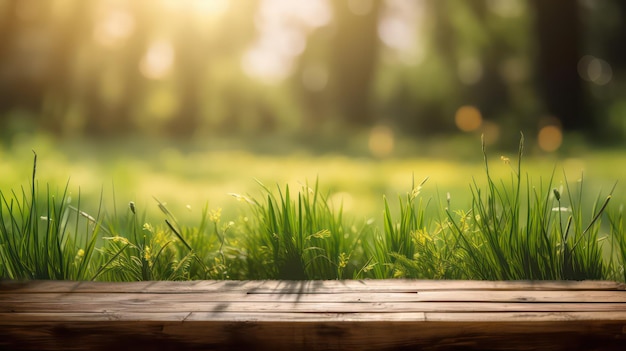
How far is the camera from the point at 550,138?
10438 millimetres

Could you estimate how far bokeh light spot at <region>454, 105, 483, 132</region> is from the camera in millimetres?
12406

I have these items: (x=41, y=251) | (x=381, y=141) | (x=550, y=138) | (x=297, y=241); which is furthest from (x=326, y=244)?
(x=381, y=141)

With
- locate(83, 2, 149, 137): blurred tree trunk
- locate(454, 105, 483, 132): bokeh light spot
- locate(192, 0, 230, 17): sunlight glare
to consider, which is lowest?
locate(454, 105, 483, 132): bokeh light spot

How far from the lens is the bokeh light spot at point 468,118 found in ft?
40.7

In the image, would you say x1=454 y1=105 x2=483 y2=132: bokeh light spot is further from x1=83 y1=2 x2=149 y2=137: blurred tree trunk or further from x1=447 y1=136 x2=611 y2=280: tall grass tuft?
x1=447 y1=136 x2=611 y2=280: tall grass tuft

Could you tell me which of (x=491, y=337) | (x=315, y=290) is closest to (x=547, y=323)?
(x=491, y=337)

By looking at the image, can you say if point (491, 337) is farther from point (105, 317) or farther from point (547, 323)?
point (105, 317)

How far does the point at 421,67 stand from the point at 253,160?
6.22 m

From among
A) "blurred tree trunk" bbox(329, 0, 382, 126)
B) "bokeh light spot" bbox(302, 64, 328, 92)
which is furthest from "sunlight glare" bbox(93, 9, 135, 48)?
"bokeh light spot" bbox(302, 64, 328, 92)

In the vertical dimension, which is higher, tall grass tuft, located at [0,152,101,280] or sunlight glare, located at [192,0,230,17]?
sunlight glare, located at [192,0,230,17]

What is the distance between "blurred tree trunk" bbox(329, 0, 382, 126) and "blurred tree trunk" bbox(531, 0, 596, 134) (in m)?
3.10

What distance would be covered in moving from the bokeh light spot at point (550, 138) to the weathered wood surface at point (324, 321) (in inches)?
310

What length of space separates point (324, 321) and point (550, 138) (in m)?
9.24

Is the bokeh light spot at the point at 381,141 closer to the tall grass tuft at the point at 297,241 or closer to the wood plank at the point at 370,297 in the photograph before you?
the tall grass tuft at the point at 297,241
